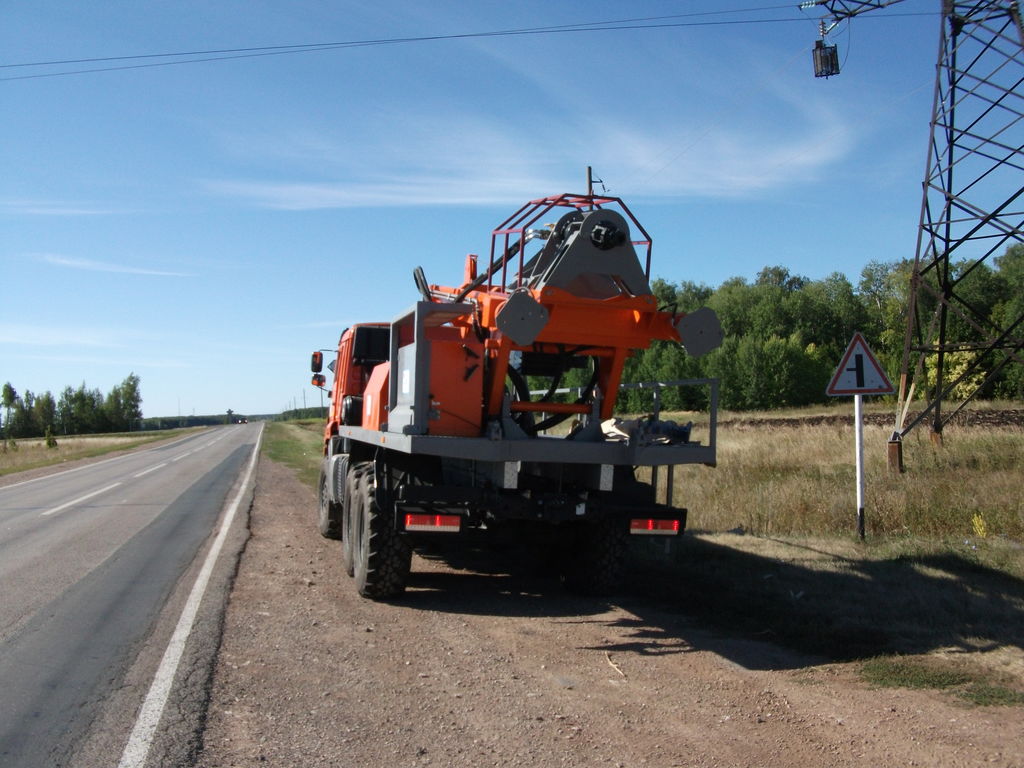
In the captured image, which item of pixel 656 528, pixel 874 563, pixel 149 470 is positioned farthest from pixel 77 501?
pixel 874 563

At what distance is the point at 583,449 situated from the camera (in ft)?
23.3

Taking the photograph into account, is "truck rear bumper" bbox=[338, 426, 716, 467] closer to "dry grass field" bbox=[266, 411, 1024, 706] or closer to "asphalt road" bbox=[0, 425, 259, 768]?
"dry grass field" bbox=[266, 411, 1024, 706]

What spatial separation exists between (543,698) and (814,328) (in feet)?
280

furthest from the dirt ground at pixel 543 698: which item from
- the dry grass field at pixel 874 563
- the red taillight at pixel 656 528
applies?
the red taillight at pixel 656 528

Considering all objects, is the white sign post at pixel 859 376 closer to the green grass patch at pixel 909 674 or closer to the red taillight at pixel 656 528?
the red taillight at pixel 656 528

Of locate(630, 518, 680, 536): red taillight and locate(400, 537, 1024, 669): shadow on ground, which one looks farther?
locate(630, 518, 680, 536): red taillight

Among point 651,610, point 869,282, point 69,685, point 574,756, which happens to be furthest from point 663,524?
point 869,282

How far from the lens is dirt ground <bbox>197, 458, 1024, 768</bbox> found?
4316 mm

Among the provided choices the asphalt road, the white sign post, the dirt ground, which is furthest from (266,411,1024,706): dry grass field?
the asphalt road

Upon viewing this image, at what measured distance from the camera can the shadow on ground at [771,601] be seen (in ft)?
20.8

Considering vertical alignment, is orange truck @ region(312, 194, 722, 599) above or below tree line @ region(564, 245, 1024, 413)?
below

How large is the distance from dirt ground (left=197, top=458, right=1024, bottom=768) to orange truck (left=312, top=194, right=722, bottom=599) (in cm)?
73

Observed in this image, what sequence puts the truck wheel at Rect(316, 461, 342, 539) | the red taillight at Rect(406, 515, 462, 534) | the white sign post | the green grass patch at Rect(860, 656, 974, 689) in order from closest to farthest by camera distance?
the green grass patch at Rect(860, 656, 974, 689) < the red taillight at Rect(406, 515, 462, 534) < the white sign post < the truck wheel at Rect(316, 461, 342, 539)

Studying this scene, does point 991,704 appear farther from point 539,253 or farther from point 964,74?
point 964,74
